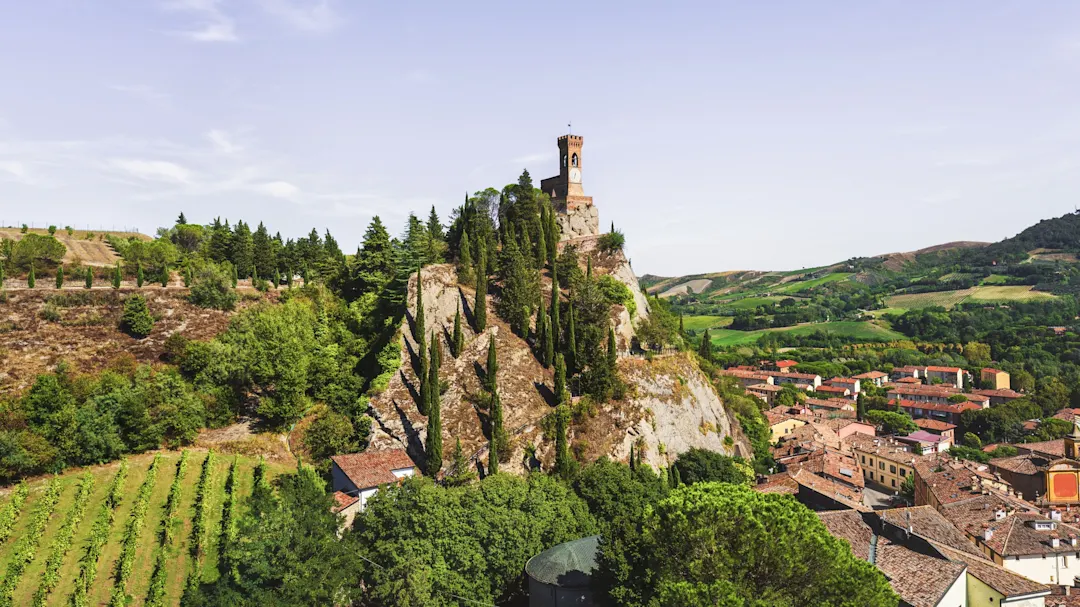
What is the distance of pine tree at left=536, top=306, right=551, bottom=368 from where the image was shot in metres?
58.1

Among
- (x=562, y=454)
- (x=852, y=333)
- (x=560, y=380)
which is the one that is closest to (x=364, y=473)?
(x=562, y=454)

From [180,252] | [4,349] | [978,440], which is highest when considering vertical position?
[180,252]

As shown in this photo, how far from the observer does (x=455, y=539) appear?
35.2 meters

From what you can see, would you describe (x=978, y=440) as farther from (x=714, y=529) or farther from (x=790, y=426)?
(x=714, y=529)

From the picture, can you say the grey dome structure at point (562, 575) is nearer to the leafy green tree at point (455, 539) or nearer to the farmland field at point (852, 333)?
the leafy green tree at point (455, 539)

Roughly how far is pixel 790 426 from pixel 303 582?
258ft

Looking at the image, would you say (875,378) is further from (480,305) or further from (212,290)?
(212,290)

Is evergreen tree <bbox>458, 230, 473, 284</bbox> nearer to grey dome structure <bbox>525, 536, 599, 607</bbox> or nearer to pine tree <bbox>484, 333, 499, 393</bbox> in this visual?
pine tree <bbox>484, 333, 499, 393</bbox>

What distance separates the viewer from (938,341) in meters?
173

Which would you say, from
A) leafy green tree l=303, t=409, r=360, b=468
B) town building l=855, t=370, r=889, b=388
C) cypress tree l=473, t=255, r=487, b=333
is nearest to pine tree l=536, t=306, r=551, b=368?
cypress tree l=473, t=255, r=487, b=333

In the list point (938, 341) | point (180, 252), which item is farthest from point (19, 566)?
point (938, 341)

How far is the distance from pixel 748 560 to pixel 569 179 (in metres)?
62.3

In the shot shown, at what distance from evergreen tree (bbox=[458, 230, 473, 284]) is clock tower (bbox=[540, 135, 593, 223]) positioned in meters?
18.9

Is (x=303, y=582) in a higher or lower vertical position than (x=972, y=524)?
higher
